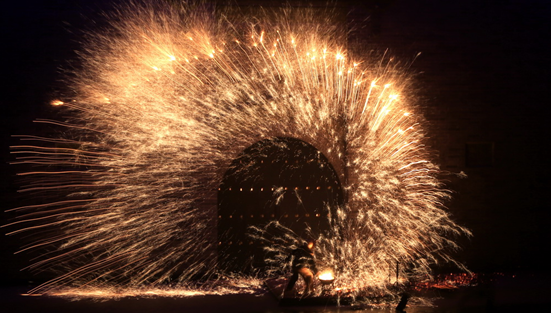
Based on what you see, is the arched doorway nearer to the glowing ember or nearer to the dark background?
the glowing ember

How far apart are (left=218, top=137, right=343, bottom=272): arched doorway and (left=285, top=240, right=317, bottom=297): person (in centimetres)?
153

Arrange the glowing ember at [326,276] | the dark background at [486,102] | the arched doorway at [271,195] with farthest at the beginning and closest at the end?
1. the dark background at [486,102]
2. the arched doorway at [271,195]
3. the glowing ember at [326,276]

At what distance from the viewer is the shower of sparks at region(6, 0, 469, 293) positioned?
8.45 metres

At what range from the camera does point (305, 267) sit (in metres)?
7.29

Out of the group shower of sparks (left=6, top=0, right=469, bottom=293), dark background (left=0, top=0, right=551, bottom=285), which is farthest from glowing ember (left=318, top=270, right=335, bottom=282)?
dark background (left=0, top=0, right=551, bottom=285)

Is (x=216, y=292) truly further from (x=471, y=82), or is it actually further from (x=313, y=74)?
(x=471, y=82)

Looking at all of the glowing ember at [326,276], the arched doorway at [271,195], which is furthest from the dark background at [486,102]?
the glowing ember at [326,276]

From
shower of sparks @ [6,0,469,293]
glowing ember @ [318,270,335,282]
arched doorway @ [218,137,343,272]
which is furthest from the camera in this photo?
arched doorway @ [218,137,343,272]

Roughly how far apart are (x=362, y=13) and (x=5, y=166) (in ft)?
24.7

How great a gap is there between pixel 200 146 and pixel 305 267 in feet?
10.2

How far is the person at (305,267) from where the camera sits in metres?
7.25

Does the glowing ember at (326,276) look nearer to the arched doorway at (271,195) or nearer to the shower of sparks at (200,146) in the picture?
the shower of sparks at (200,146)

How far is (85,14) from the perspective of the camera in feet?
28.2

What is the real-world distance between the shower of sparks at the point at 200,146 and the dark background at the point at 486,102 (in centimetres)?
53
